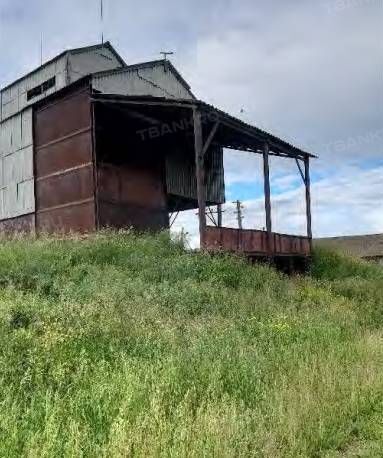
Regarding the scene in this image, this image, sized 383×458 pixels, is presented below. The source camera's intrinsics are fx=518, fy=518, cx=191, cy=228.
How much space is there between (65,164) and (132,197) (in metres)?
2.79

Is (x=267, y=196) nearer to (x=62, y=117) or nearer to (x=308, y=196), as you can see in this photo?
(x=308, y=196)

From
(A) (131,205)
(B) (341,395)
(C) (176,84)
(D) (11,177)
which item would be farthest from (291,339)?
(C) (176,84)

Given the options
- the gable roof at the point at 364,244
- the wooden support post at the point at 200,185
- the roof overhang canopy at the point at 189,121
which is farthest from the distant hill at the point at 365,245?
the wooden support post at the point at 200,185

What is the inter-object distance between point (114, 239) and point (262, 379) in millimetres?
9908

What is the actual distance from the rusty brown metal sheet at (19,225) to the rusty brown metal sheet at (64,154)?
1.69m

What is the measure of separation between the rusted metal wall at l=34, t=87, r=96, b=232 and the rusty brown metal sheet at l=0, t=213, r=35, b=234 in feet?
1.27

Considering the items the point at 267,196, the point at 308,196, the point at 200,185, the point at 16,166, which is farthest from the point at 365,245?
the point at 200,185

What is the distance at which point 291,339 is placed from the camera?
7.72m

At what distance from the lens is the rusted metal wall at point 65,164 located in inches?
679

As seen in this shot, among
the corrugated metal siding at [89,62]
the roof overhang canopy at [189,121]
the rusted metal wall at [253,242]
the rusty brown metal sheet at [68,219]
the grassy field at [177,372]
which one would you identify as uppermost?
the corrugated metal siding at [89,62]

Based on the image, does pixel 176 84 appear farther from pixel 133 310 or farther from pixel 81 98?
pixel 133 310

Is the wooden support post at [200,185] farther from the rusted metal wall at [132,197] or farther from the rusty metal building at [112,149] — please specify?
the rusted metal wall at [132,197]

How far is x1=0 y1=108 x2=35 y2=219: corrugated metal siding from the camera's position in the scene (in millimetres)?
19344

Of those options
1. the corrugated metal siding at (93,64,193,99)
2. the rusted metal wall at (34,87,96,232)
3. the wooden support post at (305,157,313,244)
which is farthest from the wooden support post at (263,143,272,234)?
the rusted metal wall at (34,87,96,232)
